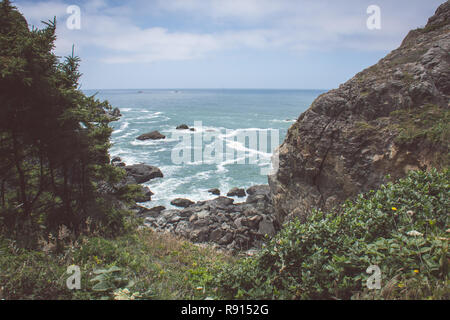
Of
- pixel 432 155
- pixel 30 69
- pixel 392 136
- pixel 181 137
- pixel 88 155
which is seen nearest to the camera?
pixel 30 69

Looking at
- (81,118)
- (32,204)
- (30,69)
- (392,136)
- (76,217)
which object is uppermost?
(30,69)

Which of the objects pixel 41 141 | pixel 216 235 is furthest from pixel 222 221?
pixel 41 141

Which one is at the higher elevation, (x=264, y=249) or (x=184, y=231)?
(x=264, y=249)

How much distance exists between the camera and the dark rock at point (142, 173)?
29.1 m

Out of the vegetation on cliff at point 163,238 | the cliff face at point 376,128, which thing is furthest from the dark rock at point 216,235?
the vegetation on cliff at point 163,238

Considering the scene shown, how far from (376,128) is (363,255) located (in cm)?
782

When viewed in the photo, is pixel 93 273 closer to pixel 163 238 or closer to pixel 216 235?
pixel 163 238

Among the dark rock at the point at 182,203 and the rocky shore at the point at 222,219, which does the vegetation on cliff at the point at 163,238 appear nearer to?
the rocky shore at the point at 222,219

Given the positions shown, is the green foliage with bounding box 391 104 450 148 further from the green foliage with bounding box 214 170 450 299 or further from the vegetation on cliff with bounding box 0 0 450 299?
the green foliage with bounding box 214 170 450 299

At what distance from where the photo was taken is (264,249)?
496 centimetres

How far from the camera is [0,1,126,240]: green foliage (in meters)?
7.40
